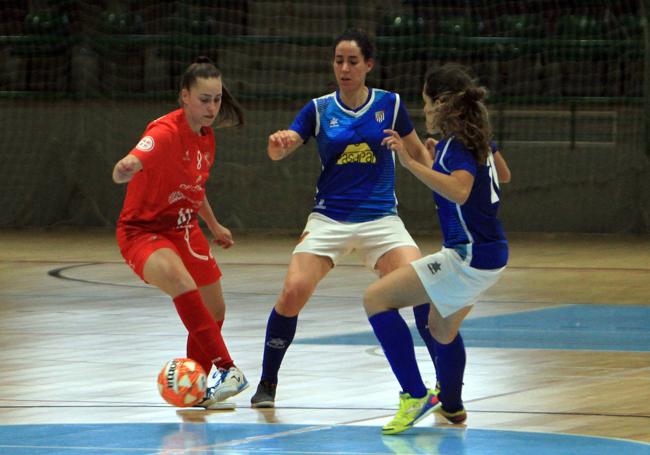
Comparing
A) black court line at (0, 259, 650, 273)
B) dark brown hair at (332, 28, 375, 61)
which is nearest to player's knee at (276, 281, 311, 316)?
dark brown hair at (332, 28, 375, 61)

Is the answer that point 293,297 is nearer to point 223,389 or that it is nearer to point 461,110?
point 223,389

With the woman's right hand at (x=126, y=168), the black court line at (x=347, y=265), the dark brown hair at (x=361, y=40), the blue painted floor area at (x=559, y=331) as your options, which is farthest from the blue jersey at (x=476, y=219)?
the black court line at (x=347, y=265)

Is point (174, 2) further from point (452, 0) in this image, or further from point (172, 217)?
point (172, 217)

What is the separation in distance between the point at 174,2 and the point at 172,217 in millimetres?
13108

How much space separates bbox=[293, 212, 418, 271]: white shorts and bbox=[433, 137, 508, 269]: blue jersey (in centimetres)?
78

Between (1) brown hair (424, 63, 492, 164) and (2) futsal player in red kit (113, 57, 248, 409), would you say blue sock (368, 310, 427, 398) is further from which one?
(2) futsal player in red kit (113, 57, 248, 409)

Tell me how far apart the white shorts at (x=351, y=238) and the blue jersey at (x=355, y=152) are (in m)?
0.05

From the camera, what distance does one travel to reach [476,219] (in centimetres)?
637

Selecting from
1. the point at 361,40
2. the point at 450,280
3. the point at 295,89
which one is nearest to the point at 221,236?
the point at 361,40

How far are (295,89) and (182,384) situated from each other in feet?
42.1

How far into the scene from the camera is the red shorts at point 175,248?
7.15m

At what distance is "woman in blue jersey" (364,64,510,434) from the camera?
6.32 m

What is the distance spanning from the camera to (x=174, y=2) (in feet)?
65.4

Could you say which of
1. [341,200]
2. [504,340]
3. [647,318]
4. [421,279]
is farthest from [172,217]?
[647,318]
